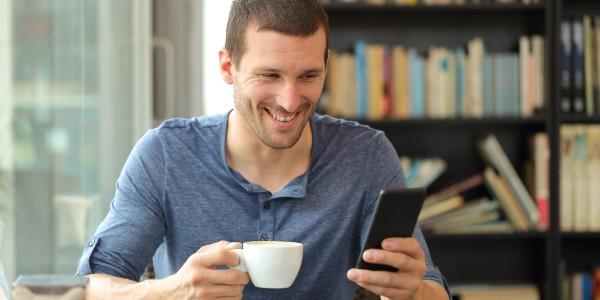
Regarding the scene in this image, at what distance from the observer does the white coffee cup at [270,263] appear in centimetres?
129

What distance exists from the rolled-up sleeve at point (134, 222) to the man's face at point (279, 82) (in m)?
0.20

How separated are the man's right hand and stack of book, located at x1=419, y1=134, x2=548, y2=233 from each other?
7.21 feet

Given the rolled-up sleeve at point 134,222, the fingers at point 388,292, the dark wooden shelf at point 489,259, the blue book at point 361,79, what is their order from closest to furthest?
the fingers at point 388,292, the rolled-up sleeve at point 134,222, the blue book at point 361,79, the dark wooden shelf at point 489,259

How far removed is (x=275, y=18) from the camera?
1.63 m

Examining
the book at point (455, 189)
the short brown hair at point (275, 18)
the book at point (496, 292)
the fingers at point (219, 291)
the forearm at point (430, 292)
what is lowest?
the book at point (496, 292)

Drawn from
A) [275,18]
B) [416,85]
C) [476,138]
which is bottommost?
[476,138]

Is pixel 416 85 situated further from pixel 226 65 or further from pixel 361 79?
pixel 226 65

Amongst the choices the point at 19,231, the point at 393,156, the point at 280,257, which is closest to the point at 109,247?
the point at 19,231

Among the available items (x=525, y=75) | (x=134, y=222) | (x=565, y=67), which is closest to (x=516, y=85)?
(x=525, y=75)

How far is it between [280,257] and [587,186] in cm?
246

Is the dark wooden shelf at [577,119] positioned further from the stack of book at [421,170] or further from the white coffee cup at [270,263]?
the white coffee cup at [270,263]

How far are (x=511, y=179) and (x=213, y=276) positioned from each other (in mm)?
2334

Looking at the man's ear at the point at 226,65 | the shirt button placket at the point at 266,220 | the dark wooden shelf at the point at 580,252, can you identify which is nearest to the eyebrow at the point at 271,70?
the man's ear at the point at 226,65

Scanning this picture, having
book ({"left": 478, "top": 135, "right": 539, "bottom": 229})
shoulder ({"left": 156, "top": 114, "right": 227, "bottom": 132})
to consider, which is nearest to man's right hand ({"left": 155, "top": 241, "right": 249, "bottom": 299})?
shoulder ({"left": 156, "top": 114, "right": 227, "bottom": 132})
